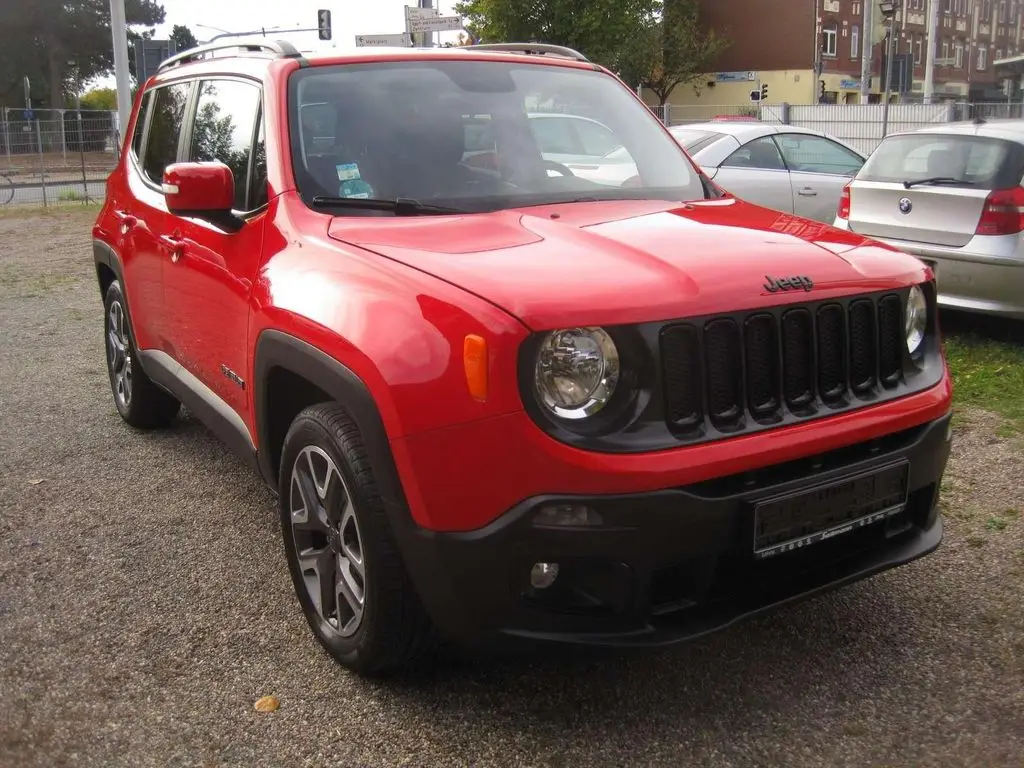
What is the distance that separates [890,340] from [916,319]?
0.83 ft

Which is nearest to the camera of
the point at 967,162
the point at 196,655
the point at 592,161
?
the point at 196,655

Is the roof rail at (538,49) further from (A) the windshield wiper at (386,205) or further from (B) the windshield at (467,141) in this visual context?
(A) the windshield wiper at (386,205)

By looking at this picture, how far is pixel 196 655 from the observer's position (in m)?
3.36

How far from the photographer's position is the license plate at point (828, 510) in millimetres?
2668

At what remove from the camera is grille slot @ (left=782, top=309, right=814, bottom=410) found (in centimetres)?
276

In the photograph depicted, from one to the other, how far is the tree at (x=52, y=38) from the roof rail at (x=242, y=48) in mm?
58837

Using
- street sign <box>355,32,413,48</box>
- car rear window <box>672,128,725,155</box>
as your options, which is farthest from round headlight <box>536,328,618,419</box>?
street sign <box>355,32,413,48</box>

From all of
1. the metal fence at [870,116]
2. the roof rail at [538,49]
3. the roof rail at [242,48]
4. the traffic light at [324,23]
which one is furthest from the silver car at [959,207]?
the traffic light at [324,23]

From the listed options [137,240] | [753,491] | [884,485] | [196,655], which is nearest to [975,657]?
[884,485]

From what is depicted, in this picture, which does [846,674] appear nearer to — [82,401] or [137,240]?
[137,240]

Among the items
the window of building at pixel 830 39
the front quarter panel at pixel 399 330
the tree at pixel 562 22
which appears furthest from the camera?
the window of building at pixel 830 39

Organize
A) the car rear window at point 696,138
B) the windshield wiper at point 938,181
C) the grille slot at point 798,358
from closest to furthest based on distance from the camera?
the grille slot at point 798,358, the windshield wiper at point 938,181, the car rear window at point 696,138

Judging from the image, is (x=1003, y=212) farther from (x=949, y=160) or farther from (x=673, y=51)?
(x=673, y=51)

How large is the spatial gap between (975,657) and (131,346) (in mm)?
4086
